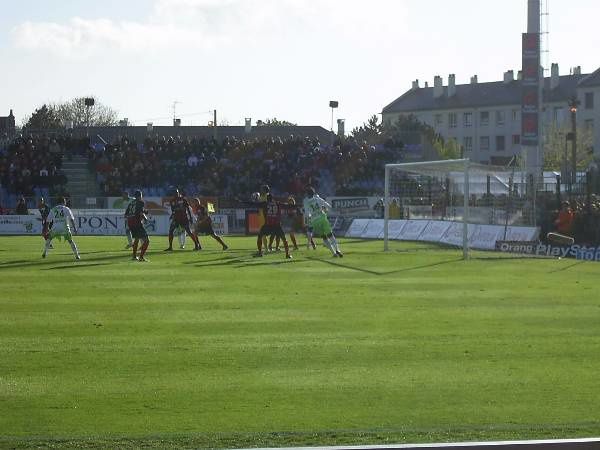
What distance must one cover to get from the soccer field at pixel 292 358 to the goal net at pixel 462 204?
41.2ft

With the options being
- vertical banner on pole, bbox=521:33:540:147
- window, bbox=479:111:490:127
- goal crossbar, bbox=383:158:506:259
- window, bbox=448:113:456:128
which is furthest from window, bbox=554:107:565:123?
goal crossbar, bbox=383:158:506:259

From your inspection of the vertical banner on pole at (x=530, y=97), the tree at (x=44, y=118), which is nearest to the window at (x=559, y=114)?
the tree at (x=44, y=118)

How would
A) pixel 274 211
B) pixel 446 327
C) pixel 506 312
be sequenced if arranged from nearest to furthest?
pixel 446 327 < pixel 506 312 < pixel 274 211

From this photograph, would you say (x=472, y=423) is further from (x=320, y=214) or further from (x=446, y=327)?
(x=320, y=214)

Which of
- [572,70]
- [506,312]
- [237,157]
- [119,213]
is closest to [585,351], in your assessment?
[506,312]

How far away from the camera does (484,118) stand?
409ft

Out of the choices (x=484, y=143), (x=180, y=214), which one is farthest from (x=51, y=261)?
(x=484, y=143)

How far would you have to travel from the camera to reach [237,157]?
59.0 m

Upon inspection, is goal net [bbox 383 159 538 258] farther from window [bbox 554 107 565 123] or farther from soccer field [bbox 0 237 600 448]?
window [bbox 554 107 565 123]

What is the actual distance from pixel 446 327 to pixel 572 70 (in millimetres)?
111424

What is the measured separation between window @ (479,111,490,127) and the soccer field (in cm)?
10053

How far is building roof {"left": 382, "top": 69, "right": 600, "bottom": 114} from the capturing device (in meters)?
116

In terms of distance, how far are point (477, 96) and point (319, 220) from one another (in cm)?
9578

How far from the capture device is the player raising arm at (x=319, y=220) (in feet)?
105
